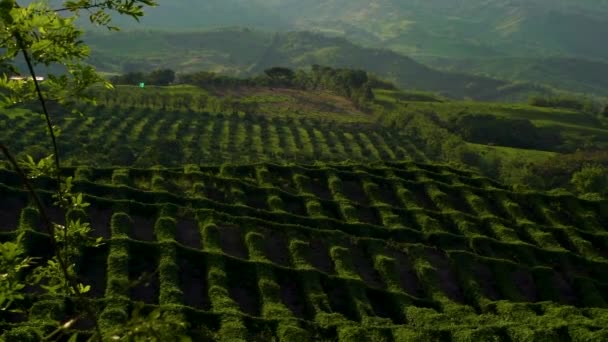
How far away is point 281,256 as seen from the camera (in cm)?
5038

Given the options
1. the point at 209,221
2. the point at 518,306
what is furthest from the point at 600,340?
the point at 209,221

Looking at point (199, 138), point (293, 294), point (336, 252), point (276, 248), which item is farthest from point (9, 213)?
point (199, 138)

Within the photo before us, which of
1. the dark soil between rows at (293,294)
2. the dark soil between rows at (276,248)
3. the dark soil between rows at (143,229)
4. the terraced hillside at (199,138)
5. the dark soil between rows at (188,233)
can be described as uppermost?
the dark soil between rows at (143,229)

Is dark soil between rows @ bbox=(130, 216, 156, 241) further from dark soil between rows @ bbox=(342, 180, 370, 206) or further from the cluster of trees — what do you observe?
the cluster of trees

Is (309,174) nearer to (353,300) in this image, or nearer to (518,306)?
(353,300)

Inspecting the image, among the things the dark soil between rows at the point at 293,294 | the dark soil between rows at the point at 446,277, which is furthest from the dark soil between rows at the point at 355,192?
the dark soil between rows at the point at 293,294

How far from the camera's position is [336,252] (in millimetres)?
50594

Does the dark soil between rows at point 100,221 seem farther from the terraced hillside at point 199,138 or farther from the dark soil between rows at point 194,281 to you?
the terraced hillside at point 199,138

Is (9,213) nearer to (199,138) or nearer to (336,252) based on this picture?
(336,252)

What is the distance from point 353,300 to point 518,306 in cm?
1404

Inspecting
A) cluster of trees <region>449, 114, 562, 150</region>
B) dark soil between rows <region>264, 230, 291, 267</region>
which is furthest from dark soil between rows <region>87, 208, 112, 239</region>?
cluster of trees <region>449, 114, 562, 150</region>

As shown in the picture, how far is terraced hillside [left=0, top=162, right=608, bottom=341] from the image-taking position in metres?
39.4

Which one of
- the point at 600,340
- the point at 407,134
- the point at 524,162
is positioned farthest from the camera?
the point at 407,134

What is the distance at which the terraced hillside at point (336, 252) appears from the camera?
39.4 meters
